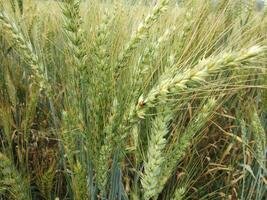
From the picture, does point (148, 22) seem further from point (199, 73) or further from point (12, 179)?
point (12, 179)

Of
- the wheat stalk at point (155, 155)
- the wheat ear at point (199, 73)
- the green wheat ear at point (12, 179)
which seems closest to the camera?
the wheat ear at point (199, 73)

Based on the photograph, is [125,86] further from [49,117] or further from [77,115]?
[49,117]

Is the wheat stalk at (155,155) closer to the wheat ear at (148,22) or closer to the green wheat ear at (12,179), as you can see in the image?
the wheat ear at (148,22)

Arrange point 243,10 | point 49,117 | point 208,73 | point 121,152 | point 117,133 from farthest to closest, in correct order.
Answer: point 243,10 < point 49,117 < point 121,152 < point 117,133 < point 208,73

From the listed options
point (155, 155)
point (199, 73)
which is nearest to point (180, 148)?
point (155, 155)

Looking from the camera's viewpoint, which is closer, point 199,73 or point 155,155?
point 199,73

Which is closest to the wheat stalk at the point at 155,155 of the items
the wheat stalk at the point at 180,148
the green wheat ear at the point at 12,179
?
the wheat stalk at the point at 180,148

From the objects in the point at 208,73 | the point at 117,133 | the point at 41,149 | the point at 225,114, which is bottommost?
the point at 41,149

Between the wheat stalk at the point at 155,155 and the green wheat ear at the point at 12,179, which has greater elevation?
the wheat stalk at the point at 155,155

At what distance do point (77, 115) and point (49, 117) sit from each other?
0.57 meters

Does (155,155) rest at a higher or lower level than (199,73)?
lower

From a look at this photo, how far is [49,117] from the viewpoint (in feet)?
4.73

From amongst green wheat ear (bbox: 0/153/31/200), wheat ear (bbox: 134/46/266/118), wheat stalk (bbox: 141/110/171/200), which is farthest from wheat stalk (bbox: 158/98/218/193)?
green wheat ear (bbox: 0/153/31/200)

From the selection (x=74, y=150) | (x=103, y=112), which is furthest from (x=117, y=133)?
(x=74, y=150)
